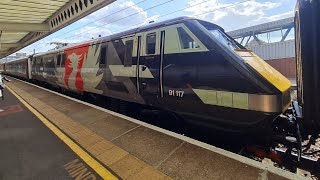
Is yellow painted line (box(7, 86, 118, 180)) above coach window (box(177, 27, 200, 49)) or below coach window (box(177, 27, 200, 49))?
below

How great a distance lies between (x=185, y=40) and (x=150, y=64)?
122 centimetres

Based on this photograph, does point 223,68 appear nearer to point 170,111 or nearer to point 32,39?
point 170,111

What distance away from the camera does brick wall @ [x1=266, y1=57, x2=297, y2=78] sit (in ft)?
91.7

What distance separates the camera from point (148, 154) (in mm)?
4301

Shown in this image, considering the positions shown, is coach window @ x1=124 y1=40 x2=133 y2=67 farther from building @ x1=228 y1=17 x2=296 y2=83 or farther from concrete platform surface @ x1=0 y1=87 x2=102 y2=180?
building @ x1=228 y1=17 x2=296 y2=83

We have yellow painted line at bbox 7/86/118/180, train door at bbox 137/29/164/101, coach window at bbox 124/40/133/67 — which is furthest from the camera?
coach window at bbox 124/40/133/67

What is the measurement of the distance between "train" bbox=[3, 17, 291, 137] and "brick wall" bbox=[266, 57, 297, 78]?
26128 millimetres

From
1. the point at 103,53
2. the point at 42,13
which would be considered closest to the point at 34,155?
the point at 103,53

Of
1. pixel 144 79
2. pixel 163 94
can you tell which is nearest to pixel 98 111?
pixel 144 79

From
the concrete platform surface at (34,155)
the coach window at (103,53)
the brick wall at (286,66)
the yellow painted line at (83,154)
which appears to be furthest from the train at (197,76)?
the brick wall at (286,66)

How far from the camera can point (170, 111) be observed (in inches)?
222

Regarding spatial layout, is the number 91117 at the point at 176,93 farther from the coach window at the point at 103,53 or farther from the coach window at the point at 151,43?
the coach window at the point at 103,53

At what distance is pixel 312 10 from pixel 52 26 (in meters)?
21.4

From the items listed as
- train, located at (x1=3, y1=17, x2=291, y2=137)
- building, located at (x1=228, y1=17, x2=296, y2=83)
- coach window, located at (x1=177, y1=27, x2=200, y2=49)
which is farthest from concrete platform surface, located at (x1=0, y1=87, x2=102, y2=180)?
building, located at (x1=228, y1=17, x2=296, y2=83)
